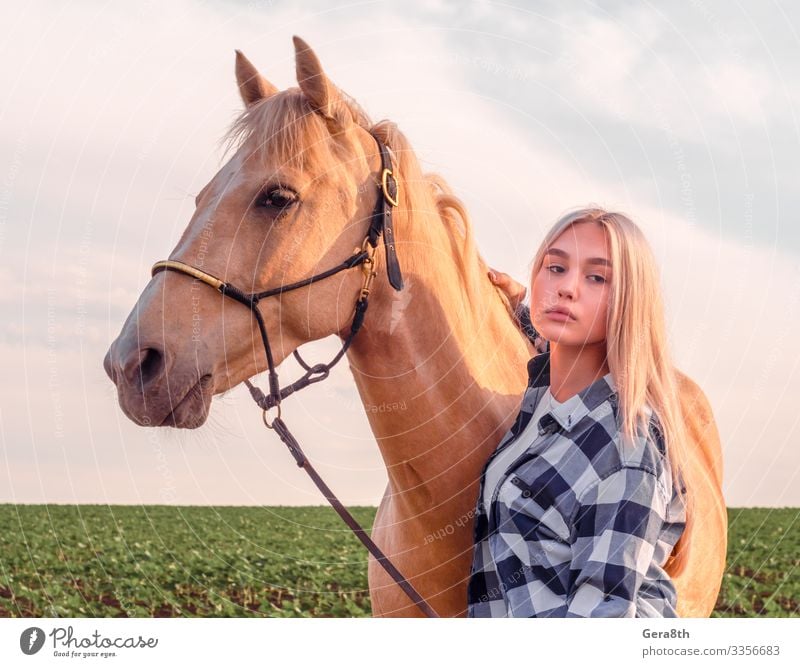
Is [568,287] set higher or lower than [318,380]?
higher

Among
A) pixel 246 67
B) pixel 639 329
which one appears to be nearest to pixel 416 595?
pixel 639 329

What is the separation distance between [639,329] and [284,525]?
2223 centimetres

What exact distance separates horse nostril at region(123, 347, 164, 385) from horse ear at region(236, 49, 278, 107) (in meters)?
1.32

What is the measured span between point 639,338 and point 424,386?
90 centimetres

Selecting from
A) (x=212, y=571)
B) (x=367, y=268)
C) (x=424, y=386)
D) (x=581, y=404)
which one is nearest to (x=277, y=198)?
(x=367, y=268)

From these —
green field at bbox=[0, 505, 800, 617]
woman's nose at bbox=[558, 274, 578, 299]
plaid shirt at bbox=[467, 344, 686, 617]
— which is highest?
woman's nose at bbox=[558, 274, 578, 299]

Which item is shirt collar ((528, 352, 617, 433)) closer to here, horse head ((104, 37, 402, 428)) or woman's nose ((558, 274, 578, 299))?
woman's nose ((558, 274, 578, 299))

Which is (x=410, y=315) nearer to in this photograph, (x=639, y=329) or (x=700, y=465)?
(x=639, y=329)

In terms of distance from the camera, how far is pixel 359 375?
330cm

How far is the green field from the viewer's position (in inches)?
412

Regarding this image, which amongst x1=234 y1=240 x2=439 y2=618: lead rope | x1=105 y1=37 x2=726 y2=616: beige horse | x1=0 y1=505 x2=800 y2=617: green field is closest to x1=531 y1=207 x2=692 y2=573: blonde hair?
x1=105 y1=37 x2=726 y2=616: beige horse
